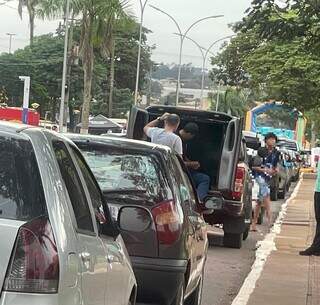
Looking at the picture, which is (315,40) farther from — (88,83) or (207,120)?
(88,83)

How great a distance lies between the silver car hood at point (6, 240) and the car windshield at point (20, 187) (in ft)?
0.18

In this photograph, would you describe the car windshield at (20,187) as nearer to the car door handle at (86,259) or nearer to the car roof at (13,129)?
the car roof at (13,129)

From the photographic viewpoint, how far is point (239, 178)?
1170 cm

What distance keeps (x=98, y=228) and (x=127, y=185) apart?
2.20 meters

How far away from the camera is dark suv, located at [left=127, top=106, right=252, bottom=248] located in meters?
11.3

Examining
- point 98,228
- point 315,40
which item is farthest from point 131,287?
point 315,40

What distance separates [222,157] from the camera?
11.4 meters

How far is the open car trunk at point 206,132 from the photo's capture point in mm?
11570

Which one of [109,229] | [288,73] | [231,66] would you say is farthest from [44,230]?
[231,66]

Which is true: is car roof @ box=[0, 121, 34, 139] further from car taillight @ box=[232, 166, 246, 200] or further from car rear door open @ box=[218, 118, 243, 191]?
car taillight @ box=[232, 166, 246, 200]

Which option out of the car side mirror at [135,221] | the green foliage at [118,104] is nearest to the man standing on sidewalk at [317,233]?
the car side mirror at [135,221]

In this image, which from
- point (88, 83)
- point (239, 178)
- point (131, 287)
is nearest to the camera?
point (131, 287)

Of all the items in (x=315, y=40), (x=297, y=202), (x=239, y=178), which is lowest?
(x=297, y=202)

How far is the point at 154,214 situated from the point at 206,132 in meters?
6.79
